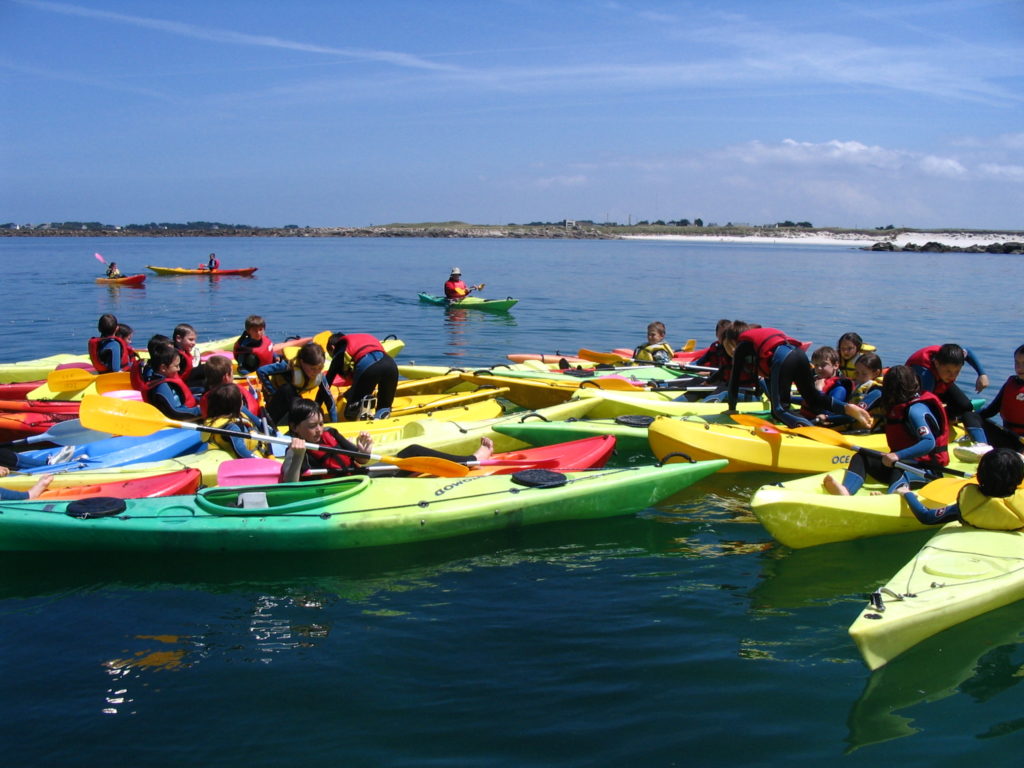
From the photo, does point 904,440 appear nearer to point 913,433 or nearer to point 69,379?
point 913,433

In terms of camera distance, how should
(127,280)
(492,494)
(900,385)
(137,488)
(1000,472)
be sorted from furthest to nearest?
(127,280) < (137,488) < (492,494) < (900,385) < (1000,472)

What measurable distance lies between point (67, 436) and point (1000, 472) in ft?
25.4

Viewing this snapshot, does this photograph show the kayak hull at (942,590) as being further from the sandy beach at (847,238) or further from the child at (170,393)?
the sandy beach at (847,238)

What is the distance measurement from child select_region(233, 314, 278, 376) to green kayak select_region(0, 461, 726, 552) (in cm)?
407

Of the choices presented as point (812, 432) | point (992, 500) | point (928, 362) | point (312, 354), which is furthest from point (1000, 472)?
point (312, 354)

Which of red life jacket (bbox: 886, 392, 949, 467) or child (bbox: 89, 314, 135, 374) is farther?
child (bbox: 89, 314, 135, 374)

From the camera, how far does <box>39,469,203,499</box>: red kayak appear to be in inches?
262

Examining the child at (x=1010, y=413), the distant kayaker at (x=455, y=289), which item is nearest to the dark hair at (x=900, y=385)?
the child at (x=1010, y=413)

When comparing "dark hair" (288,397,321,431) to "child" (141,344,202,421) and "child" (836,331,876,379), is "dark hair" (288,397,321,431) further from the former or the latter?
"child" (836,331,876,379)

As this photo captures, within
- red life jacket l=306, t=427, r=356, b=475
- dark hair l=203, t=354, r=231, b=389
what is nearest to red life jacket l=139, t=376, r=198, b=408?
dark hair l=203, t=354, r=231, b=389

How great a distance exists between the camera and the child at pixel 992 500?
5363 millimetres

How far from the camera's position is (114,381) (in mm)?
9375

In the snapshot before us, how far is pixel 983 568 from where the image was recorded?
17.0ft

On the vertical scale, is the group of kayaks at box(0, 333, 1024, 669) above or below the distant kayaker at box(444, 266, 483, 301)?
below
